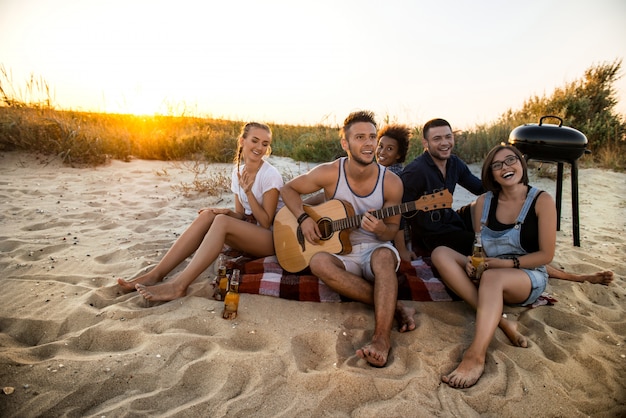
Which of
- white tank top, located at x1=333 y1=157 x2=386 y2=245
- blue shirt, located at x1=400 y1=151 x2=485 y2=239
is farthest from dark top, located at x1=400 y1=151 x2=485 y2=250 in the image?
white tank top, located at x1=333 y1=157 x2=386 y2=245

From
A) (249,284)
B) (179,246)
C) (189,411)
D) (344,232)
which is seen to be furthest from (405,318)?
(179,246)

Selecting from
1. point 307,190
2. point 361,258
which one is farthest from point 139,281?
point 361,258

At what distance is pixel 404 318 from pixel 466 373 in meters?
0.66

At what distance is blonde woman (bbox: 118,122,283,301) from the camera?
3508 mm

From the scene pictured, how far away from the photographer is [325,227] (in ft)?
11.4

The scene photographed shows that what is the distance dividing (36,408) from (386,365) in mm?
1985

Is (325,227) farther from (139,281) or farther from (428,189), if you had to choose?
(139,281)

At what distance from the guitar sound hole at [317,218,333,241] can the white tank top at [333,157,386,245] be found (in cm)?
22

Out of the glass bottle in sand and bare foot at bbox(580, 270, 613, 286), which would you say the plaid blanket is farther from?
bare foot at bbox(580, 270, 613, 286)

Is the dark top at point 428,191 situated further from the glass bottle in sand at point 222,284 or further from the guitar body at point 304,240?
the glass bottle in sand at point 222,284

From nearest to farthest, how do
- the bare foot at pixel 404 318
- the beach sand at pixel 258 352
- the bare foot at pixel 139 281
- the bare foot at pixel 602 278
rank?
the beach sand at pixel 258 352
the bare foot at pixel 404 318
the bare foot at pixel 139 281
the bare foot at pixel 602 278

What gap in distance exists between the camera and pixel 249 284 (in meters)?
3.49

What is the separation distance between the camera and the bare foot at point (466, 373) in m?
2.44

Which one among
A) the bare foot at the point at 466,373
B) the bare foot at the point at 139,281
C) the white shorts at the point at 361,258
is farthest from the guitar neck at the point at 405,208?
the bare foot at the point at 139,281
